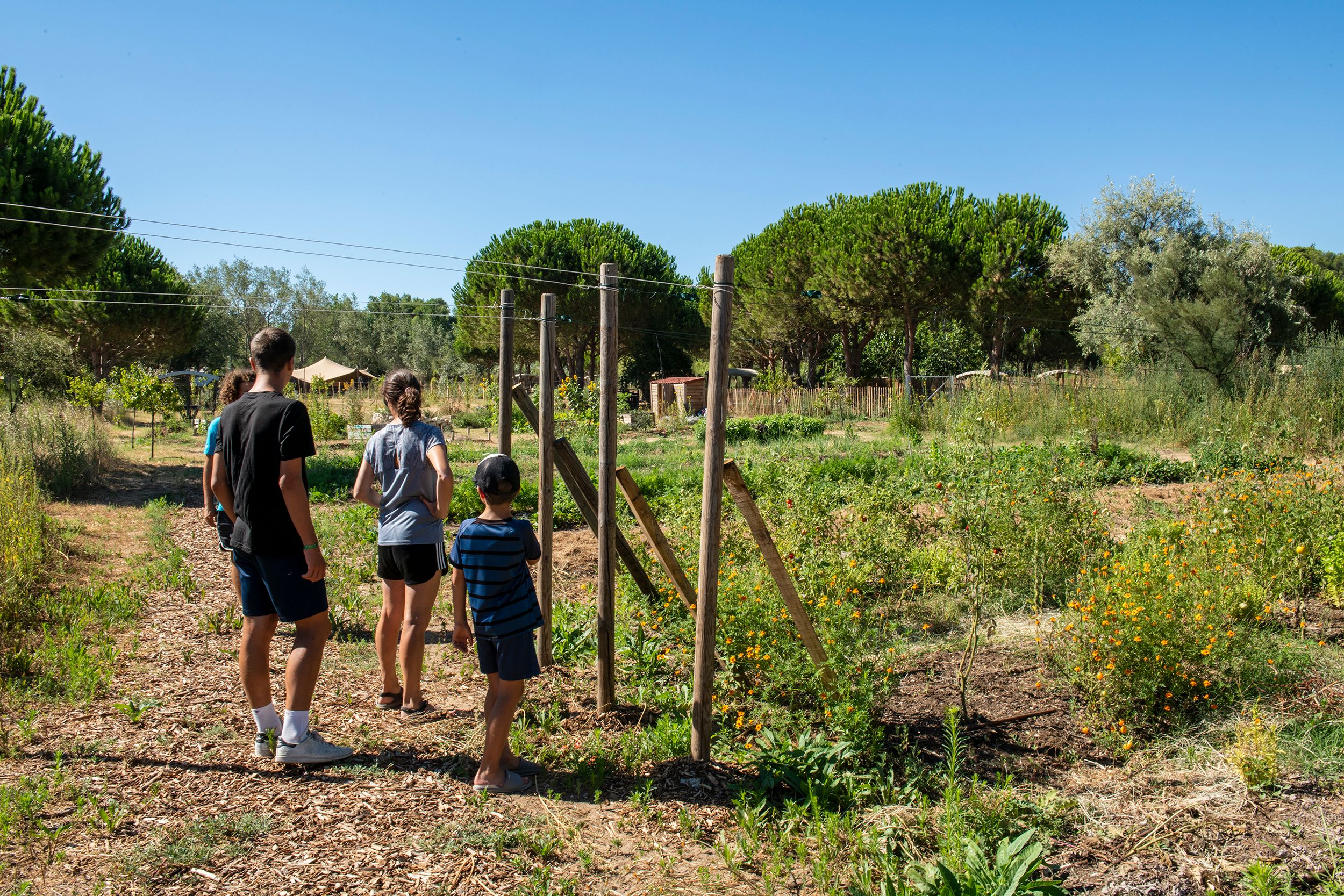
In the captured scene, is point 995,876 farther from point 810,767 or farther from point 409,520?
point 409,520

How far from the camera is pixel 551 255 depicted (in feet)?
119

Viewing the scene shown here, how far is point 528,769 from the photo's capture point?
135 inches

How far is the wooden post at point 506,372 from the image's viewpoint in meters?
4.63

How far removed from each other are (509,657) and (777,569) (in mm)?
1199

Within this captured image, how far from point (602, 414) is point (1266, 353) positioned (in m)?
16.0

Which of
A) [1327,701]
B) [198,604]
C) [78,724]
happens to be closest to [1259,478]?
[1327,701]

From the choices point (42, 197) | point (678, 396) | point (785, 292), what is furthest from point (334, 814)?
point (785, 292)

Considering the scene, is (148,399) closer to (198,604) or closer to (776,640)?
(198,604)

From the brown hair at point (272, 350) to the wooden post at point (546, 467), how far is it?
1237 mm

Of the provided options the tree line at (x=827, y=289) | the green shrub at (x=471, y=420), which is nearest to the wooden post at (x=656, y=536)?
the tree line at (x=827, y=289)

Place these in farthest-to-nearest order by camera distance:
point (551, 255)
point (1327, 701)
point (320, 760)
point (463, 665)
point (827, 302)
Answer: point (551, 255), point (827, 302), point (463, 665), point (1327, 701), point (320, 760)

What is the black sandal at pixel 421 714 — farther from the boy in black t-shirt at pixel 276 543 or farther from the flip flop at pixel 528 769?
the flip flop at pixel 528 769

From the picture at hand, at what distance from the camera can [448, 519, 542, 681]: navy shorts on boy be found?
10.3ft

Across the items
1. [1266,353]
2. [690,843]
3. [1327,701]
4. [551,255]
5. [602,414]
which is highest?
[551,255]
